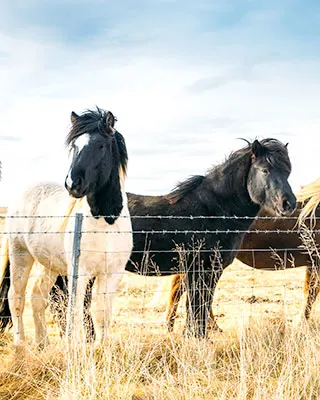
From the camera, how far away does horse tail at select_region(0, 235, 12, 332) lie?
19.5 feet

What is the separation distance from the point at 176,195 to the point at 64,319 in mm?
2032

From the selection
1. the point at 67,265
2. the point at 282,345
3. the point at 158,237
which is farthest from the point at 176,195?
the point at 282,345

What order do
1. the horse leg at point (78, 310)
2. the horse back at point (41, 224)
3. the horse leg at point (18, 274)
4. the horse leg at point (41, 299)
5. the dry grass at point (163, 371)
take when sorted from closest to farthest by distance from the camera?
the dry grass at point (163, 371), the horse leg at point (78, 310), the horse back at point (41, 224), the horse leg at point (41, 299), the horse leg at point (18, 274)

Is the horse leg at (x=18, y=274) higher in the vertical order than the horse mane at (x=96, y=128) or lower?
lower

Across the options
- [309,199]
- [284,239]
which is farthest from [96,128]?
[309,199]

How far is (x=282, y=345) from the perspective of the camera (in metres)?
4.90

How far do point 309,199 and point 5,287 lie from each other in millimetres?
4126

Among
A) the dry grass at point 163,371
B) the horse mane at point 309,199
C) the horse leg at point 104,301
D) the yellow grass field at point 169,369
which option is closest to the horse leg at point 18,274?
the yellow grass field at point 169,369

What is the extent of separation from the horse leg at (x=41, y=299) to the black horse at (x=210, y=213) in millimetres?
440

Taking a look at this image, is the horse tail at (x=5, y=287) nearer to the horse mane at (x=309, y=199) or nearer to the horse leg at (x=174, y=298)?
the horse leg at (x=174, y=298)

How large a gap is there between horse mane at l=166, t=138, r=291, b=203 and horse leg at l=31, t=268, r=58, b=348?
1659 mm

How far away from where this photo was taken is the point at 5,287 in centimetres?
607

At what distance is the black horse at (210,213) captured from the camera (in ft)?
18.6

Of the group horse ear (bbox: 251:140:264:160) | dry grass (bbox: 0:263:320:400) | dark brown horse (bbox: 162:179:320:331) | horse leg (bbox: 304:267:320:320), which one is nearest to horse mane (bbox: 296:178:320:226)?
dark brown horse (bbox: 162:179:320:331)
